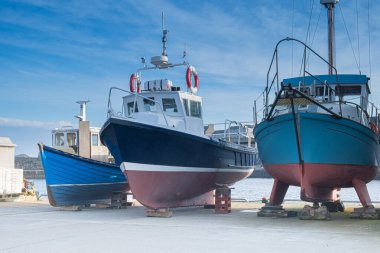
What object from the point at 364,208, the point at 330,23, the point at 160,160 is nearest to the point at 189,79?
the point at 160,160

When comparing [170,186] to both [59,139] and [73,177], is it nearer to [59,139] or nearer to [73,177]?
[73,177]

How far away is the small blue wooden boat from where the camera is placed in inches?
634

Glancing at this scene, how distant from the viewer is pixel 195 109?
1630 cm

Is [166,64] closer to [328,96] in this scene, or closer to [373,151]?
[328,96]

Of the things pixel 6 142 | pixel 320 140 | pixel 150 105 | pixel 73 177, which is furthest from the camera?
pixel 6 142

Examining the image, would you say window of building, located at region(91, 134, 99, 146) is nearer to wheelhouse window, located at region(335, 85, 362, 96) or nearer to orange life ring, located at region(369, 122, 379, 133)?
wheelhouse window, located at region(335, 85, 362, 96)

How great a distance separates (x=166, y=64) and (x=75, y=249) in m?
9.99

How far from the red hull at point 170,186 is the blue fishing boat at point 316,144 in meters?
2.13

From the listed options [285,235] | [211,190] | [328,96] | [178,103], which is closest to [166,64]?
[178,103]

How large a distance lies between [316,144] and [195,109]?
4869 mm

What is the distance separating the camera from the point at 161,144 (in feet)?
44.3

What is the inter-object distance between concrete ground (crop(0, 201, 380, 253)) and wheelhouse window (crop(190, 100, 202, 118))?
360cm

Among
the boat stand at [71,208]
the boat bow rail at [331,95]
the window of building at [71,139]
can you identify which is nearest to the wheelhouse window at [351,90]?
the boat bow rail at [331,95]

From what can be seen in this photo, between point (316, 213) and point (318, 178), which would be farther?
point (318, 178)
